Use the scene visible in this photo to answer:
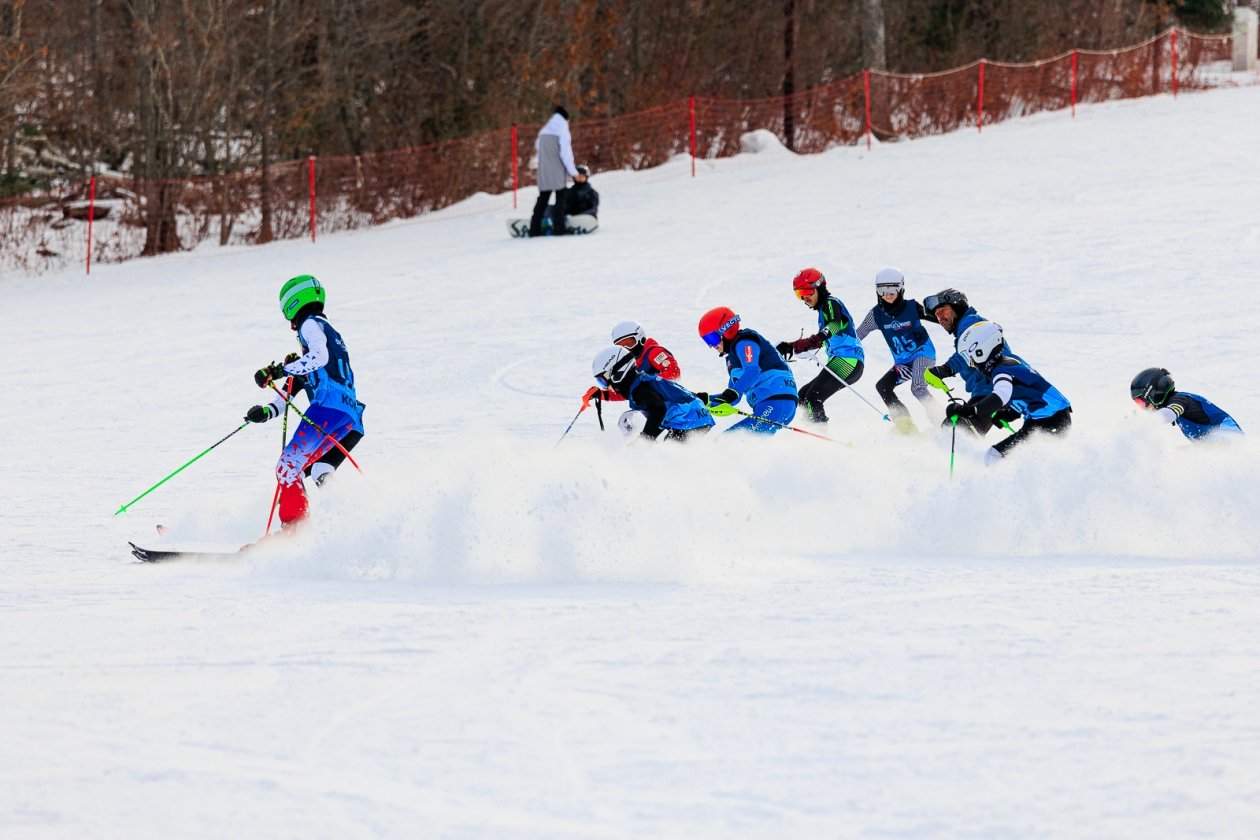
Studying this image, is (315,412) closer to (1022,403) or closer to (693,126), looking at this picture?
(1022,403)

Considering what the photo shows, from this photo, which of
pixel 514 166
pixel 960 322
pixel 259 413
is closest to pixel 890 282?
pixel 960 322

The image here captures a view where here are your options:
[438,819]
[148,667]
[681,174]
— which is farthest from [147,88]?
[438,819]

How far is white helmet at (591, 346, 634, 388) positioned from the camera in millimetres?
7922

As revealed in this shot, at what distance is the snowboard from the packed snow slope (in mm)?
5242

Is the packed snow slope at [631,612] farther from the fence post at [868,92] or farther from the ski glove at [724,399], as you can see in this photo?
the fence post at [868,92]

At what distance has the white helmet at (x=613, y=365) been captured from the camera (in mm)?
7922

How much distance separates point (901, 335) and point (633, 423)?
2.55 meters

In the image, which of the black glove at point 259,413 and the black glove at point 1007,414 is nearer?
the black glove at point 259,413

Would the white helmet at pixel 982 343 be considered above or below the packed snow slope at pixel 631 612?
above

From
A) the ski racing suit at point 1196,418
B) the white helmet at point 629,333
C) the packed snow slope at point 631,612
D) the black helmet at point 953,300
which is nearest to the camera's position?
the packed snow slope at point 631,612

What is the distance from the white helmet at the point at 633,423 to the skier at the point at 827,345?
1891mm

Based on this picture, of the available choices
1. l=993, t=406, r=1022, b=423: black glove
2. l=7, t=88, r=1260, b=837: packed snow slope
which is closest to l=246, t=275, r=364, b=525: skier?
l=7, t=88, r=1260, b=837: packed snow slope

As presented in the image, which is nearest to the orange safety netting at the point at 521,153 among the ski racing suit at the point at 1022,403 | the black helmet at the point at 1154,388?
the ski racing suit at the point at 1022,403

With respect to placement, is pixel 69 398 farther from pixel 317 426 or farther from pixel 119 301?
pixel 317 426
